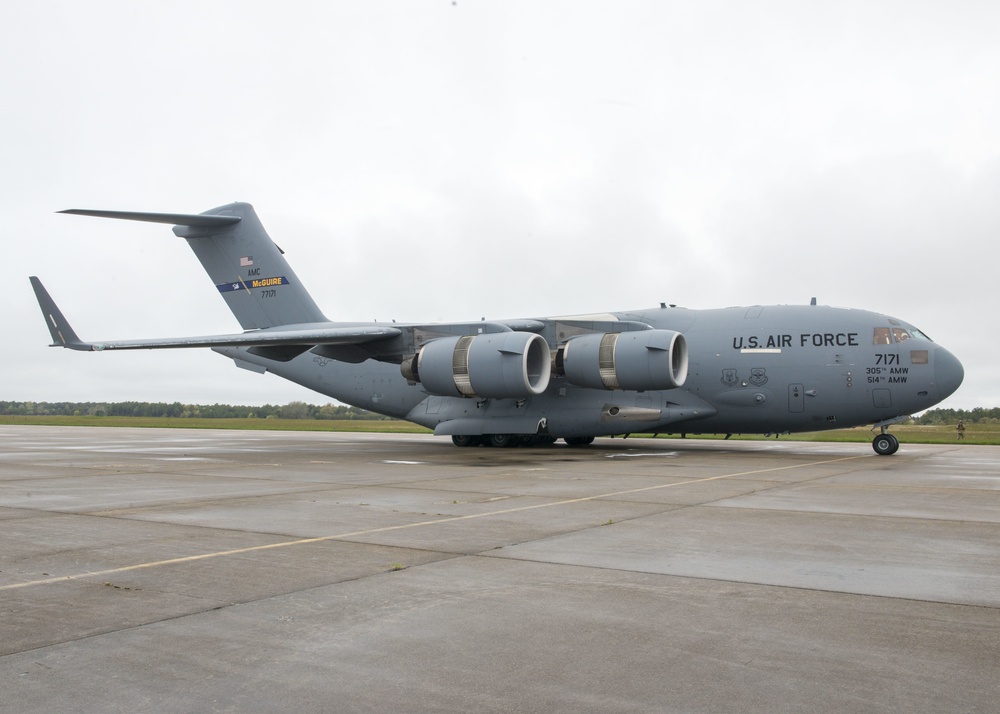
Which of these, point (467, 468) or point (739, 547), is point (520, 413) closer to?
point (467, 468)

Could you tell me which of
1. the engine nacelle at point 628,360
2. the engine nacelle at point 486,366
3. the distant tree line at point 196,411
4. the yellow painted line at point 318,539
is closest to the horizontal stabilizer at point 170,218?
the engine nacelle at point 486,366

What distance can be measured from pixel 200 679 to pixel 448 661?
1.07m

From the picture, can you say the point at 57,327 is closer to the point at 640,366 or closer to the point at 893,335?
the point at 640,366

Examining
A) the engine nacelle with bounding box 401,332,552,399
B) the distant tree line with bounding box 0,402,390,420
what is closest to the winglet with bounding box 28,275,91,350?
the engine nacelle with bounding box 401,332,552,399

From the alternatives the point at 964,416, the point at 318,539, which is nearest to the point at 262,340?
the point at 318,539

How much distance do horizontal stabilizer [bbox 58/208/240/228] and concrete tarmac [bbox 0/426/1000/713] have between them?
11.0 m

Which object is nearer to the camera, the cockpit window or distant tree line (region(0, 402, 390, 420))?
the cockpit window

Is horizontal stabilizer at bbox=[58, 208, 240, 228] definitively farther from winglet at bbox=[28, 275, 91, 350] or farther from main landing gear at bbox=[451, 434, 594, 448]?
main landing gear at bbox=[451, 434, 594, 448]

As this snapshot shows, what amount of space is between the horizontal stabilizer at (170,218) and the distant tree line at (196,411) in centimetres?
4187

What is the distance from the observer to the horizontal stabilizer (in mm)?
19547

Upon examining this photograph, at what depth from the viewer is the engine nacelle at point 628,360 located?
18.1 meters

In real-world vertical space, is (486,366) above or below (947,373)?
below

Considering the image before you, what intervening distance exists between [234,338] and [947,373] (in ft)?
52.0

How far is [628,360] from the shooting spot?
18.3 m
